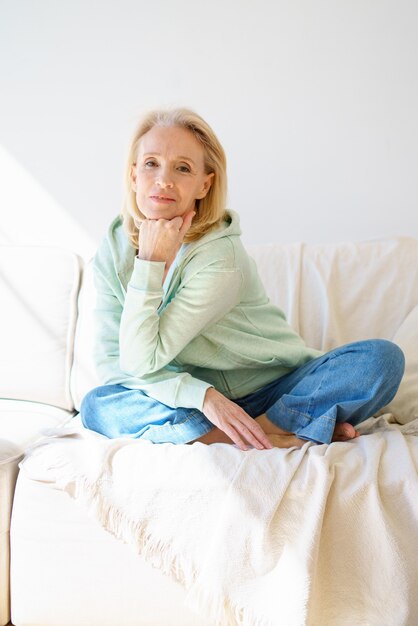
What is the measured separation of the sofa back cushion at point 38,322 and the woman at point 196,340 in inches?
17.7

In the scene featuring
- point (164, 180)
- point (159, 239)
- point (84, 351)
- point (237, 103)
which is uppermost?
point (237, 103)

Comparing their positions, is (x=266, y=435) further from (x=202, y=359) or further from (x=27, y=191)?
A: (x=27, y=191)

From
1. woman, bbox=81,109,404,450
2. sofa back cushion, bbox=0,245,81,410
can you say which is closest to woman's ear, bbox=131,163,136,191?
woman, bbox=81,109,404,450

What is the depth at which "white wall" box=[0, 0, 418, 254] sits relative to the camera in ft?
7.65

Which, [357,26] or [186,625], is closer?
[186,625]

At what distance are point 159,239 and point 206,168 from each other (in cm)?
25

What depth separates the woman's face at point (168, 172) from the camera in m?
1.67

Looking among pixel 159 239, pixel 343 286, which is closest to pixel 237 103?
pixel 343 286

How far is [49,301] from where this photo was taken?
2240 millimetres

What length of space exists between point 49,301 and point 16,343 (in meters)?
0.16

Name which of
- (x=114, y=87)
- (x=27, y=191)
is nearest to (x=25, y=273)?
(x=27, y=191)

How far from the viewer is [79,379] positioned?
2178 millimetres

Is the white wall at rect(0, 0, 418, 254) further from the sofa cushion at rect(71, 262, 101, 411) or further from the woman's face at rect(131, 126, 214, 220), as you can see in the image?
the woman's face at rect(131, 126, 214, 220)

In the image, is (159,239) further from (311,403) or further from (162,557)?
(162,557)
